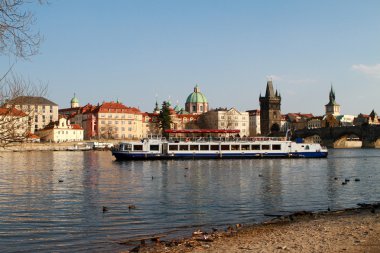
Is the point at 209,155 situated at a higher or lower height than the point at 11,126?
lower

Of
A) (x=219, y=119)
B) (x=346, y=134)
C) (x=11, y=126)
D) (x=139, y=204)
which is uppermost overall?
(x=219, y=119)

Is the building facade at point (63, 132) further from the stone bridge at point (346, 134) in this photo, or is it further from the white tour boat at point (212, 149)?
the stone bridge at point (346, 134)

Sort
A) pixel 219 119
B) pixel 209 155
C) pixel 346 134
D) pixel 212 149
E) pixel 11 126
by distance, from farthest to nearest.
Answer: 1. pixel 219 119
2. pixel 346 134
3. pixel 212 149
4. pixel 209 155
5. pixel 11 126

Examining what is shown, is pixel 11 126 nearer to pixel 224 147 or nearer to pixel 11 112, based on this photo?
pixel 11 112

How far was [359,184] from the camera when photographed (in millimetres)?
38281

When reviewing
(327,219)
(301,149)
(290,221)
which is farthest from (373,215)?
(301,149)

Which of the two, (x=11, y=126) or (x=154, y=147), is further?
(x=154, y=147)

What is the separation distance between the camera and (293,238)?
53.4ft

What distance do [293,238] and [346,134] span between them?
144m

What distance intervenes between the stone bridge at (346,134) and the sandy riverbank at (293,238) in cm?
13422

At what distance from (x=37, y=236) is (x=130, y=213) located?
19.4 ft

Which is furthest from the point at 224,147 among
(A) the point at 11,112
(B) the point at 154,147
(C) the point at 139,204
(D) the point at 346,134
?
(D) the point at 346,134

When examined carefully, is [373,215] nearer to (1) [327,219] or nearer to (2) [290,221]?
(1) [327,219]

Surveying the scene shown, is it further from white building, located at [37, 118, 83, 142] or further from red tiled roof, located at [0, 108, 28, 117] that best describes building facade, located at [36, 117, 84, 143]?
red tiled roof, located at [0, 108, 28, 117]
